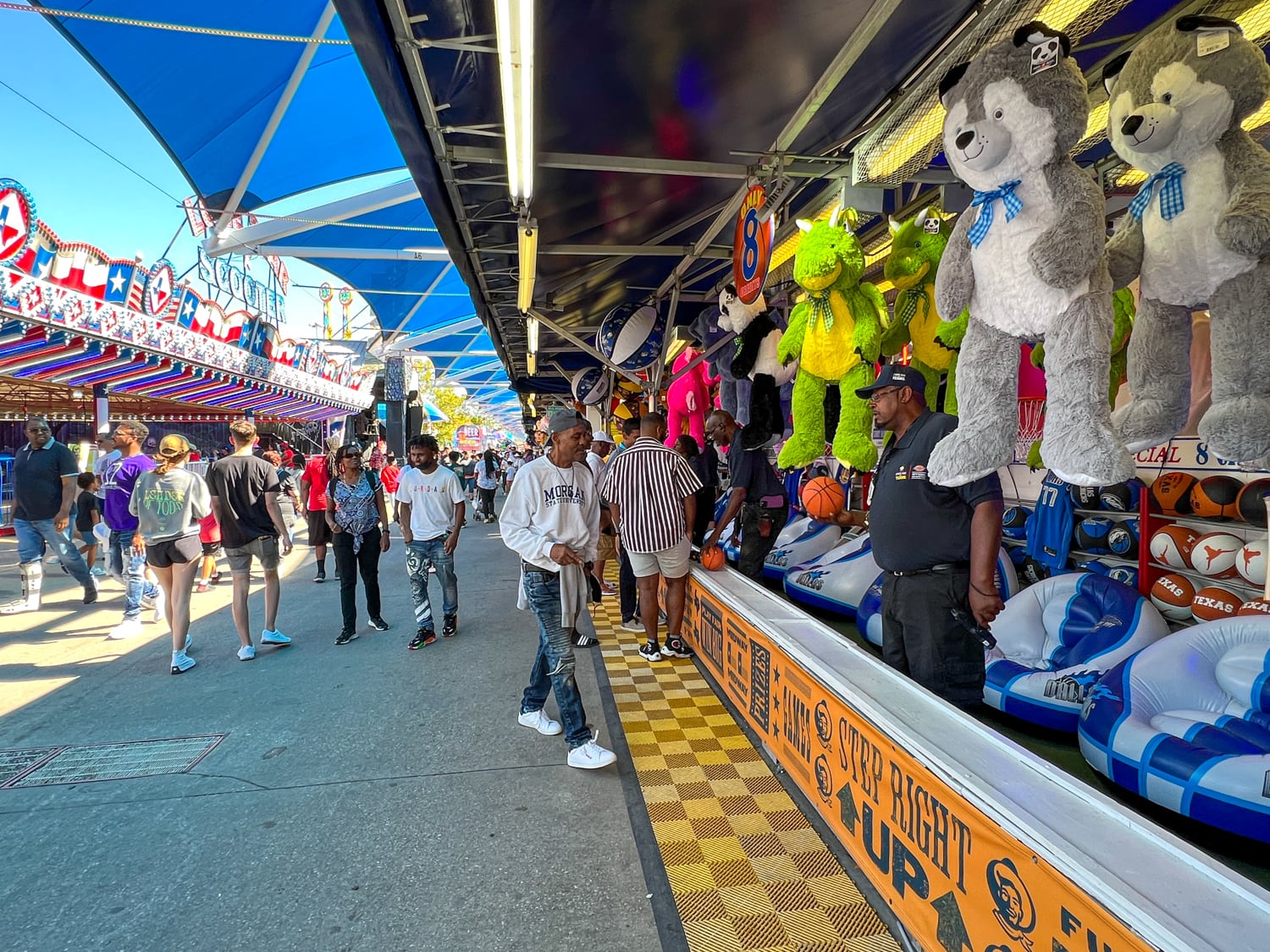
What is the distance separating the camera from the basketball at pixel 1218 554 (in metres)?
3.87

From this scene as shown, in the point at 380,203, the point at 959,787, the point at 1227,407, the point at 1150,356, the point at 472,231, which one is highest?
the point at 380,203

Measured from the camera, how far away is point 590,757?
3.53 meters

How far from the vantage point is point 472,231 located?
515 cm

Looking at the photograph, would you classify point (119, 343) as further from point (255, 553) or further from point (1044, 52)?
point (1044, 52)

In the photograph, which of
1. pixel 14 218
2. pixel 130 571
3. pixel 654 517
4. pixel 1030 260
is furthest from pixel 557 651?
pixel 14 218

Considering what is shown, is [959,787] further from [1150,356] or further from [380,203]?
[380,203]

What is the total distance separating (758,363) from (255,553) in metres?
4.42

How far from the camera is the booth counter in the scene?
1.26 meters

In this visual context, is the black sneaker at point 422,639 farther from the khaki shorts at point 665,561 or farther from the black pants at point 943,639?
the black pants at point 943,639

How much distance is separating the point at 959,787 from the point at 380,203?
38.2 ft

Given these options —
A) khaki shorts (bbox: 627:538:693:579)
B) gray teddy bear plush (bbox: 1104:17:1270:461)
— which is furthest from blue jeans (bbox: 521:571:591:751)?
gray teddy bear plush (bbox: 1104:17:1270:461)

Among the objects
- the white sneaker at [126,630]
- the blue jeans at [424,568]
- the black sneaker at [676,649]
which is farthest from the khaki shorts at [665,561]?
the white sneaker at [126,630]

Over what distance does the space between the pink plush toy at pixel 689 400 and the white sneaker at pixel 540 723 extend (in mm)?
3193

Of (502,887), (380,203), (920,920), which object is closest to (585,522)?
(502,887)
